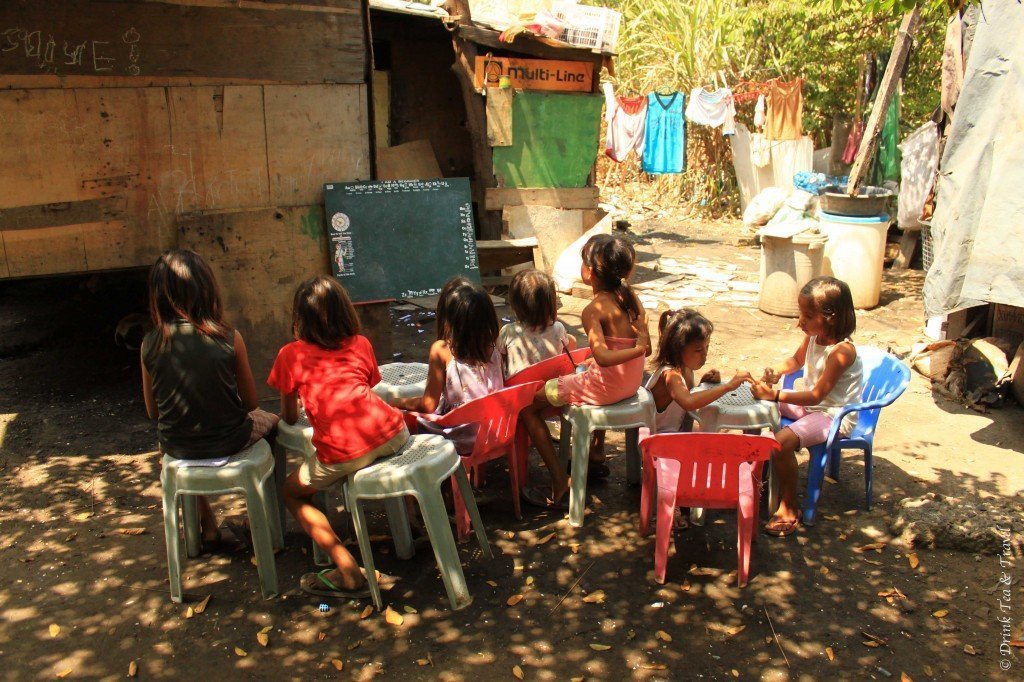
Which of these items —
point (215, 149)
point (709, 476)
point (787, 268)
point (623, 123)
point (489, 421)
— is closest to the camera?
point (709, 476)

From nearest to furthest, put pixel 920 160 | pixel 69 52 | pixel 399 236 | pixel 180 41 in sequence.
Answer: pixel 69 52, pixel 180 41, pixel 399 236, pixel 920 160

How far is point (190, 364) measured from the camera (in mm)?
3674

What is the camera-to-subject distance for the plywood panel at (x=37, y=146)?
5.21m

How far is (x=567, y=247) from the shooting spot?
10.2 m

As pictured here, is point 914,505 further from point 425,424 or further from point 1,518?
point 1,518

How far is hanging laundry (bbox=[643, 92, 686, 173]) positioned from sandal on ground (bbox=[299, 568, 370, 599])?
11.0 meters

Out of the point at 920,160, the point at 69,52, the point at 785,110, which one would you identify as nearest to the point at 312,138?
the point at 69,52

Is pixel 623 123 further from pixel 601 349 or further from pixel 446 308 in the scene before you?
pixel 446 308

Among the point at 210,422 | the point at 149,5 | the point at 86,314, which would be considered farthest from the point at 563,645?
the point at 86,314

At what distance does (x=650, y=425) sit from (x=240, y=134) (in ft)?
11.8

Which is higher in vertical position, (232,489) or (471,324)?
(471,324)

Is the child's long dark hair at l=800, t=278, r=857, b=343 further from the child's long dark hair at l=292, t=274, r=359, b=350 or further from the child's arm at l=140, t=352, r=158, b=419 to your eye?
the child's arm at l=140, t=352, r=158, b=419

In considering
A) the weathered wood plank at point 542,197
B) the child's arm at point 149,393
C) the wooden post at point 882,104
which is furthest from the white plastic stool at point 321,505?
the wooden post at point 882,104

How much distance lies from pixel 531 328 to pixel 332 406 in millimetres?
1327
